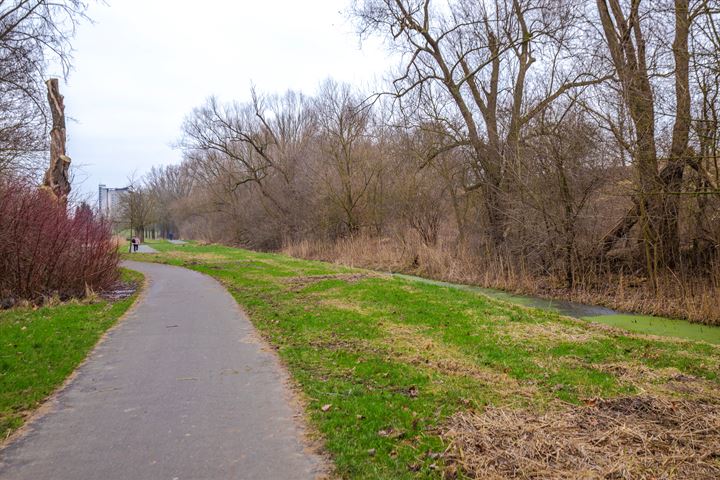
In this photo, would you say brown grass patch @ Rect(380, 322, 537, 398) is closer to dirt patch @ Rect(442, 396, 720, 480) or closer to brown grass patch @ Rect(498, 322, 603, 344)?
dirt patch @ Rect(442, 396, 720, 480)

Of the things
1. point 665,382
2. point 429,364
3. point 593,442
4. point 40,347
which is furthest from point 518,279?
point 593,442

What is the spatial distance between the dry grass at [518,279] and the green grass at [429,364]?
3813mm

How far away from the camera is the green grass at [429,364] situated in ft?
16.4

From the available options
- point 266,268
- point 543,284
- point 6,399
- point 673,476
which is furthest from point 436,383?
point 266,268

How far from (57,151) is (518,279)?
51.0ft

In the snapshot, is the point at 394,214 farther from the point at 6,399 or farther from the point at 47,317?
the point at 6,399

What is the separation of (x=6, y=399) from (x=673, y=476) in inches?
252

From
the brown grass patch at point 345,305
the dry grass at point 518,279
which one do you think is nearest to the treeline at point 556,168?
the dry grass at point 518,279

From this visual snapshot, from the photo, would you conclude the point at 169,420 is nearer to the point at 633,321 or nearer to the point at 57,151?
the point at 633,321

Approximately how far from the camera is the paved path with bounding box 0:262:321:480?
4391mm

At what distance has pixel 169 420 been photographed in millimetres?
5449

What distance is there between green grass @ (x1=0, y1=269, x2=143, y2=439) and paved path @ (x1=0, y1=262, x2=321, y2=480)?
0.85 feet

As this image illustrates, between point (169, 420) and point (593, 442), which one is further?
point (169, 420)

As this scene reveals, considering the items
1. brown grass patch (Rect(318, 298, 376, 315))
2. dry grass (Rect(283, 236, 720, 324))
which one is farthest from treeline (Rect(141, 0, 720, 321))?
brown grass patch (Rect(318, 298, 376, 315))
